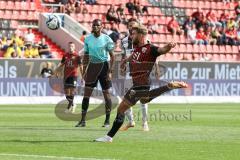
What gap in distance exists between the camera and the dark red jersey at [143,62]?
14.7 meters

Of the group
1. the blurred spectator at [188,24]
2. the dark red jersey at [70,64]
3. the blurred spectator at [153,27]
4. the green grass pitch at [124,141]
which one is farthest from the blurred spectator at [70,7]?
the green grass pitch at [124,141]

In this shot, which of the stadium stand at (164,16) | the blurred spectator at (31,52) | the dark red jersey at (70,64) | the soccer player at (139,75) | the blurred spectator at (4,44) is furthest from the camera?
the stadium stand at (164,16)

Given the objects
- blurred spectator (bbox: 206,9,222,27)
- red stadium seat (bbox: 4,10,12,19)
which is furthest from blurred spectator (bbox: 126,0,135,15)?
red stadium seat (bbox: 4,10,12,19)

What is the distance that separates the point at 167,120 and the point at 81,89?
11431 mm

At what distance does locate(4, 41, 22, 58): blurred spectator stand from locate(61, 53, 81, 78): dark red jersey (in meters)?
7.57

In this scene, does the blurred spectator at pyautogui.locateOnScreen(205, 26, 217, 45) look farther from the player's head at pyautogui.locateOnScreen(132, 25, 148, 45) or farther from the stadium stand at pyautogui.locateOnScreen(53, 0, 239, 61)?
the player's head at pyautogui.locateOnScreen(132, 25, 148, 45)

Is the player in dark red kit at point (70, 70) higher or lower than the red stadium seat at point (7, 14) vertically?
lower

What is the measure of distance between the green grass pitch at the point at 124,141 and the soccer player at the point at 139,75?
1.58 feet

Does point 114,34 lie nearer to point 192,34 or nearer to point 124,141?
point 192,34

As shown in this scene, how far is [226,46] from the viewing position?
4381cm

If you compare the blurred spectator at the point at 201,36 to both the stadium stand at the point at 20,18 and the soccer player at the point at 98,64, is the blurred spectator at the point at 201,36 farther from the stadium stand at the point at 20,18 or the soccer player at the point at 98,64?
the soccer player at the point at 98,64

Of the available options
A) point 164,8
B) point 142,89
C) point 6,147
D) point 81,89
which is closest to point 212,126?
point 142,89

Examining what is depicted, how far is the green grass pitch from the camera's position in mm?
12414

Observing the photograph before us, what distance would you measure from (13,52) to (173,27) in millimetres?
11777
